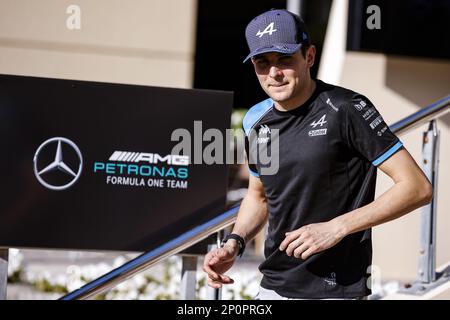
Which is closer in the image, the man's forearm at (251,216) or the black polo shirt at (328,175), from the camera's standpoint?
the black polo shirt at (328,175)

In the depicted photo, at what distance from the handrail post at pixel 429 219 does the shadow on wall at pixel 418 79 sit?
296 centimetres

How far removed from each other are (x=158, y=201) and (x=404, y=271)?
12.4ft

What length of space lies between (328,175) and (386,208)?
0.29 m

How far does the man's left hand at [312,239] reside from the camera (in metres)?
2.43

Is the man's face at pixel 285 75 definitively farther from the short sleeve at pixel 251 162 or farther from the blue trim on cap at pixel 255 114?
the short sleeve at pixel 251 162

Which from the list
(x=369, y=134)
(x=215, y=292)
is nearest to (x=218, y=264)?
(x=369, y=134)

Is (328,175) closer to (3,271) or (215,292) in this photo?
(215,292)

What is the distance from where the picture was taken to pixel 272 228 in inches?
114

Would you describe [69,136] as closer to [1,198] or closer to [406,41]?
[1,198]

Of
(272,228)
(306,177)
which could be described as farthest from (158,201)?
(306,177)

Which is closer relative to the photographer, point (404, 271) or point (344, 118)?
point (344, 118)

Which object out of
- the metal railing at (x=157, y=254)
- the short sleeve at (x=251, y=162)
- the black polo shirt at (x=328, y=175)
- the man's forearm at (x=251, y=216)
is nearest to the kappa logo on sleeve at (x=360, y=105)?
the black polo shirt at (x=328, y=175)

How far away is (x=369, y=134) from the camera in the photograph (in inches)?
102

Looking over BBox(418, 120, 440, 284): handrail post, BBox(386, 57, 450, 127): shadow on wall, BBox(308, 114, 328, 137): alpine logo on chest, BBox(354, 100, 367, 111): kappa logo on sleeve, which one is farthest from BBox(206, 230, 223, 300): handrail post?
BBox(386, 57, 450, 127): shadow on wall
